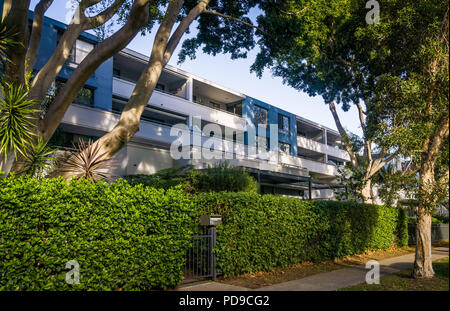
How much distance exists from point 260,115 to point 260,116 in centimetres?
13

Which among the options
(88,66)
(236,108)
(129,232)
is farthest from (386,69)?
(236,108)

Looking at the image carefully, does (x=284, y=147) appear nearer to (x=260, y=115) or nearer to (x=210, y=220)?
(x=260, y=115)

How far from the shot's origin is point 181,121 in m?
28.9

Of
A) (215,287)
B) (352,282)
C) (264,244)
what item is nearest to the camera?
(215,287)

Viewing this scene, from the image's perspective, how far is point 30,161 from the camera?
852cm

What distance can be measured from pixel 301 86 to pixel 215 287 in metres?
13.6

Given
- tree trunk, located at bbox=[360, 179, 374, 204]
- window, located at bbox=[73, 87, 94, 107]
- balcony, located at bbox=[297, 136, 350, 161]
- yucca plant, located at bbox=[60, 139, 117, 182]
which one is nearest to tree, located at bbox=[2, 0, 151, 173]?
yucca plant, located at bbox=[60, 139, 117, 182]

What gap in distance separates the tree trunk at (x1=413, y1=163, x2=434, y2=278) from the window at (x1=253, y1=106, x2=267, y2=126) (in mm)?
26481

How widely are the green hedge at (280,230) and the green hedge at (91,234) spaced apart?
5.00 feet

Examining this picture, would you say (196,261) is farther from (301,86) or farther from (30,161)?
(301,86)

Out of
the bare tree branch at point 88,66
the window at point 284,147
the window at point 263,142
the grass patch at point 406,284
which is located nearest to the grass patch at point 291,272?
the grass patch at point 406,284

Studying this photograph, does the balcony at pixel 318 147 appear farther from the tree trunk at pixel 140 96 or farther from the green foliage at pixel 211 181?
the tree trunk at pixel 140 96

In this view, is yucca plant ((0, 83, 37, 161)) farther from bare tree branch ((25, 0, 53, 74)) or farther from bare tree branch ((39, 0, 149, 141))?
bare tree branch ((25, 0, 53, 74))
